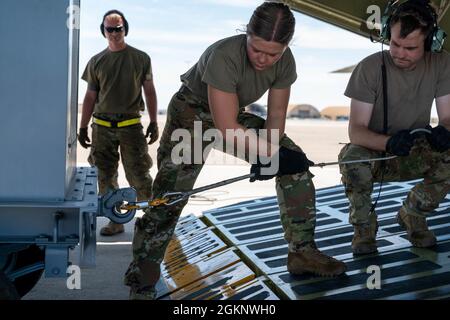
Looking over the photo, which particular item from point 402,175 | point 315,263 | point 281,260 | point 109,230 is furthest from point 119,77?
point 315,263

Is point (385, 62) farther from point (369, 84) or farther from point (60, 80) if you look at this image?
point (60, 80)

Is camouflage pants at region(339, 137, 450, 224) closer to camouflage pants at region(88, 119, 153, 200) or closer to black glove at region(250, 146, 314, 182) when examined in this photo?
black glove at region(250, 146, 314, 182)

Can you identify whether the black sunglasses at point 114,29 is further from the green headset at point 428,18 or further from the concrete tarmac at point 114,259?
the green headset at point 428,18

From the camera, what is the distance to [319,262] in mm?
3445

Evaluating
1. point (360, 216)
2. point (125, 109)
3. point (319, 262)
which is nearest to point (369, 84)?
point (360, 216)

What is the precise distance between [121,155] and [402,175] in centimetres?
266

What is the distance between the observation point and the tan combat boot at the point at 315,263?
345 centimetres

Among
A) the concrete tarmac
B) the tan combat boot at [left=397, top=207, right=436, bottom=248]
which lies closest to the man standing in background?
the concrete tarmac

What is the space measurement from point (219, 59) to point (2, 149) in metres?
1.15

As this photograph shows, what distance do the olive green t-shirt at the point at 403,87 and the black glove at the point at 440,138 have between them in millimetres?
246

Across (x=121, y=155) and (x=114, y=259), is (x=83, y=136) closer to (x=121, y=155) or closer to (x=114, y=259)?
(x=121, y=155)

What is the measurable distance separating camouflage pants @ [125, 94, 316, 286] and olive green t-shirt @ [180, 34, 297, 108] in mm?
132
